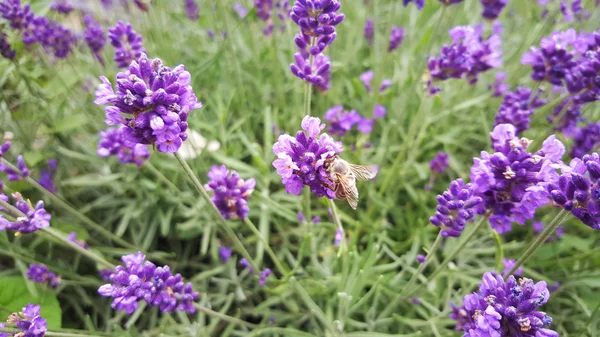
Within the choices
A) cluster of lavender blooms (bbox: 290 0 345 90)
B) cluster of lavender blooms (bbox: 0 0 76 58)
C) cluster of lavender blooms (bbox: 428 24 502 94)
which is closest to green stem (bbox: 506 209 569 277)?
cluster of lavender blooms (bbox: 290 0 345 90)

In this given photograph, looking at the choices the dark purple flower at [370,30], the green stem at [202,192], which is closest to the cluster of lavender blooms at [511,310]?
the green stem at [202,192]

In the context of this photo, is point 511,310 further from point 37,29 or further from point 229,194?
point 37,29

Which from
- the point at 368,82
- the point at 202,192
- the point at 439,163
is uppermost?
the point at 368,82

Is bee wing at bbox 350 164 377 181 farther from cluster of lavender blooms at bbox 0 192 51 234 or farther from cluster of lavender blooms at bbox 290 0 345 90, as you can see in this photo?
cluster of lavender blooms at bbox 0 192 51 234

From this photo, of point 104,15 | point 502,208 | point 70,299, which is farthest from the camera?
point 104,15

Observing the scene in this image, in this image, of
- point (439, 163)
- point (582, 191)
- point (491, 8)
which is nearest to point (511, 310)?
point (582, 191)

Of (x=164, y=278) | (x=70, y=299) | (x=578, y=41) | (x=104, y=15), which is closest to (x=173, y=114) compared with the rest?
(x=164, y=278)

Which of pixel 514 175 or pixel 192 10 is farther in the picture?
pixel 192 10

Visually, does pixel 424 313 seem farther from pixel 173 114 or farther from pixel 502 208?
pixel 173 114
